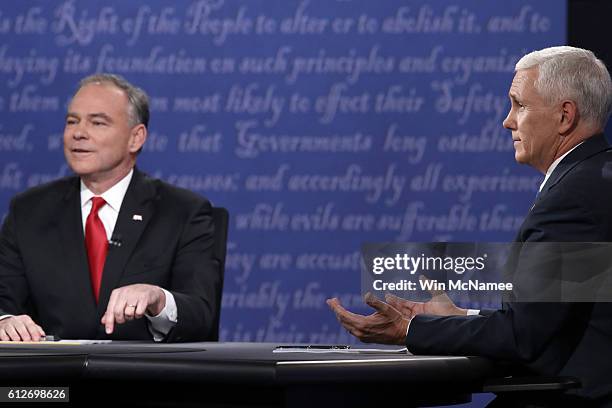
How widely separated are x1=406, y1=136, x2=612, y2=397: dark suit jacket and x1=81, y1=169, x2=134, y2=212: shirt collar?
150 centimetres

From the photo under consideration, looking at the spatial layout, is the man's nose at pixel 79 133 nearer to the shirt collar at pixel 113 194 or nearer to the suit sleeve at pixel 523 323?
the shirt collar at pixel 113 194

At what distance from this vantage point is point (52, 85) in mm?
5078

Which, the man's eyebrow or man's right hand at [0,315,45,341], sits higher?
the man's eyebrow

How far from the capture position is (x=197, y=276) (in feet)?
10.9

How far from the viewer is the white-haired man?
2.13 m

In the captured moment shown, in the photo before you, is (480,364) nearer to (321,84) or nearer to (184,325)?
(184,325)

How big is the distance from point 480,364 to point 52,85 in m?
3.49

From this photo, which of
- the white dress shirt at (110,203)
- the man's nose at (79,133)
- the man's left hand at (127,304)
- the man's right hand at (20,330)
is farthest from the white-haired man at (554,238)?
the man's nose at (79,133)

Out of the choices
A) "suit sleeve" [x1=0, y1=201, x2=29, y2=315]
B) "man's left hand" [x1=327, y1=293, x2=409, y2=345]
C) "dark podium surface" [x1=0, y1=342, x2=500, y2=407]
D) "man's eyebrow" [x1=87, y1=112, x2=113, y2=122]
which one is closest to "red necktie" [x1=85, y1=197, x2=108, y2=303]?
"suit sleeve" [x1=0, y1=201, x2=29, y2=315]

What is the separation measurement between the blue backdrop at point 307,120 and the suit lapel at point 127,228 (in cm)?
152

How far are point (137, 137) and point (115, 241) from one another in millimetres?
471

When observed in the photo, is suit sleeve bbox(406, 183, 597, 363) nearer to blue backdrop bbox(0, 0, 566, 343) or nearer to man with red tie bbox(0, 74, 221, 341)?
man with red tie bbox(0, 74, 221, 341)

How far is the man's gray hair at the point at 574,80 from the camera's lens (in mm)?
2381

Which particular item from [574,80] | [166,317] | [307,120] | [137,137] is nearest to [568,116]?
[574,80]
